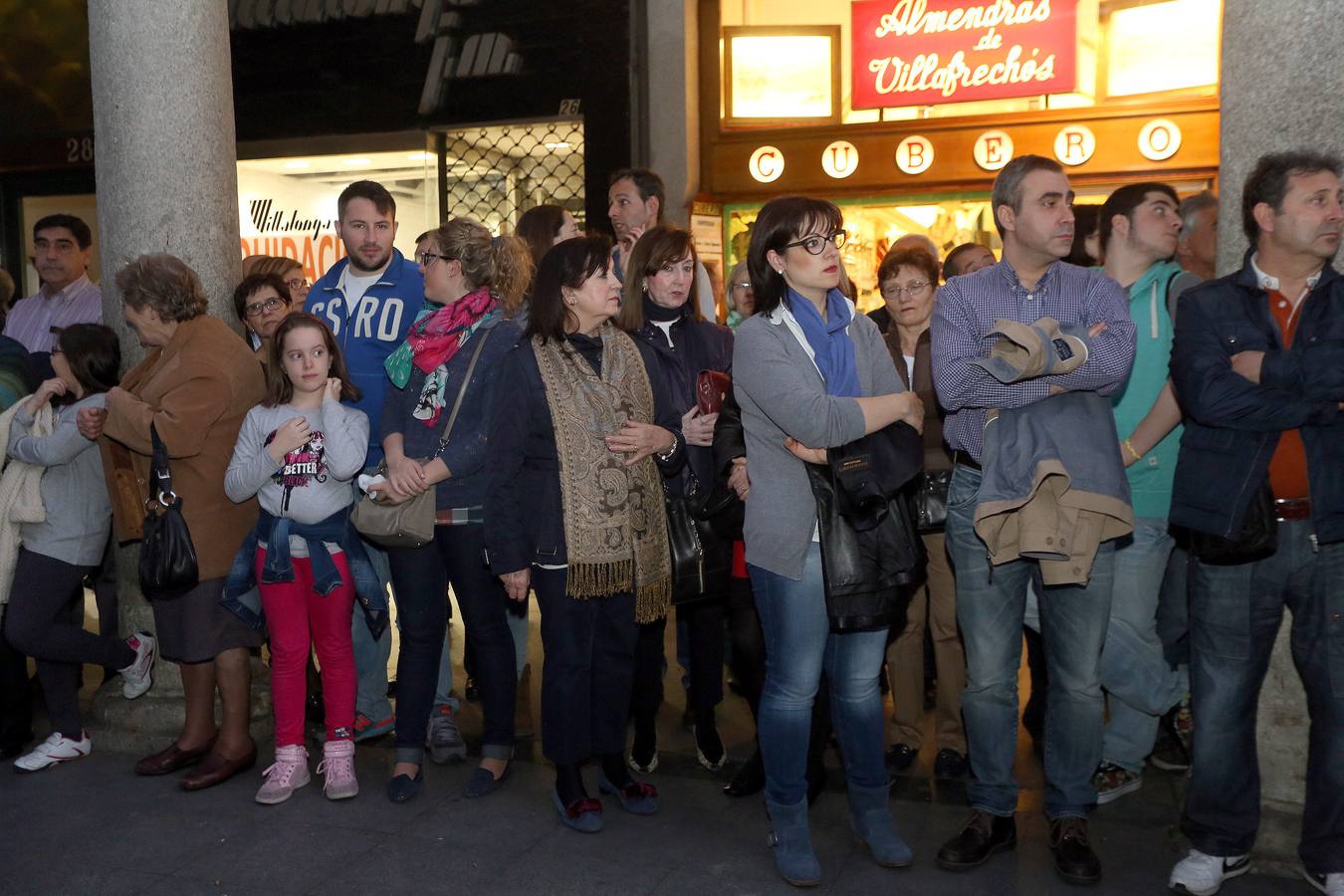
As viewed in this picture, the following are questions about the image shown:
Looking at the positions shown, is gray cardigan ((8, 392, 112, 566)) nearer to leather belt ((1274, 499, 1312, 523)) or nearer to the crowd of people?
the crowd of people

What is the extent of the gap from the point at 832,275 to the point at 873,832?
176cm

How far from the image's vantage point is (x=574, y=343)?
4.36m

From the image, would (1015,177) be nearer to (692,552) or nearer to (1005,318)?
(1005,318)

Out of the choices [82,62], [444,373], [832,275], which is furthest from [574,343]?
[82,62]

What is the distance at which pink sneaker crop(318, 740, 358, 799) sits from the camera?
470 centimetres

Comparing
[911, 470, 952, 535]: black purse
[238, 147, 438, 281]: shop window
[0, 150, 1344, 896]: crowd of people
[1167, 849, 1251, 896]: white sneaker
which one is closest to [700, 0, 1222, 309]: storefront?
[238, 147, 438, 281]: shop window

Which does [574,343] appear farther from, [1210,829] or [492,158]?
[492,158]

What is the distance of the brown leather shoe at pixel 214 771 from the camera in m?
4.83

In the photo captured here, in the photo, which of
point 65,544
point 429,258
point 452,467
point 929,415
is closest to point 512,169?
point 429,258

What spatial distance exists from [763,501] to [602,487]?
621 mm

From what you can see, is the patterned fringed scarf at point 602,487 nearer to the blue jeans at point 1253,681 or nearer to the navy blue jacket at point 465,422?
the navy blue jacket at point 465,422

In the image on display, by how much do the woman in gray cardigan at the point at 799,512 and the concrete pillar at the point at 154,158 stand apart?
2.65 m

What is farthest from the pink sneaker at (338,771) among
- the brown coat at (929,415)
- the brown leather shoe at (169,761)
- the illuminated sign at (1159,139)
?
the illuminated sign at (1159,139)

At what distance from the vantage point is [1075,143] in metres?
9.18
